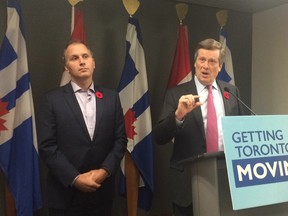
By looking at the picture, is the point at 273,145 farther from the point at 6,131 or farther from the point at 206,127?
the point at 6,131

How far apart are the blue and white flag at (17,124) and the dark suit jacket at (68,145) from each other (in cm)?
42

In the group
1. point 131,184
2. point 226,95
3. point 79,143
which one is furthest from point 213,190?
point 131,184

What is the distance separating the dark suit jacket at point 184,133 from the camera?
1642 mm

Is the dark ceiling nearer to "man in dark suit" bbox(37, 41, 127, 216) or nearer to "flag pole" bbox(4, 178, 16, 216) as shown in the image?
"man in dark suit" bbox(37, 41, 127, 216)

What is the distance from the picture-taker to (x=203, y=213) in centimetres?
133

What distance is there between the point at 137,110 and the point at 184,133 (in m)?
1.11

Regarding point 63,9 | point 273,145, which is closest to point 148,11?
point 63,9

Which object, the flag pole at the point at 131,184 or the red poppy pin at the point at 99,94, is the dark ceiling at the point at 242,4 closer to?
the flag pole at the point at 131,184

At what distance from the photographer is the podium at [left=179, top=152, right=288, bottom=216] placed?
4.24ft

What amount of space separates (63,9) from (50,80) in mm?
606

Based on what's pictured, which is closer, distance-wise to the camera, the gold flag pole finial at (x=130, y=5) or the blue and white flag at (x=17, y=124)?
the blue and white flag at (x=17, y=124)

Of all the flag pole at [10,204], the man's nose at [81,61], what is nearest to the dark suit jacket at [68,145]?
the man's nose at [81,61]

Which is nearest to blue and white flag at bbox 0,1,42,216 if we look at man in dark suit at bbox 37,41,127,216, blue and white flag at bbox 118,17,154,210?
man in dark suit at bbox 37,41,127,216

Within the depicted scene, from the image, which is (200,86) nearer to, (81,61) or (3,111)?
(81,61)
